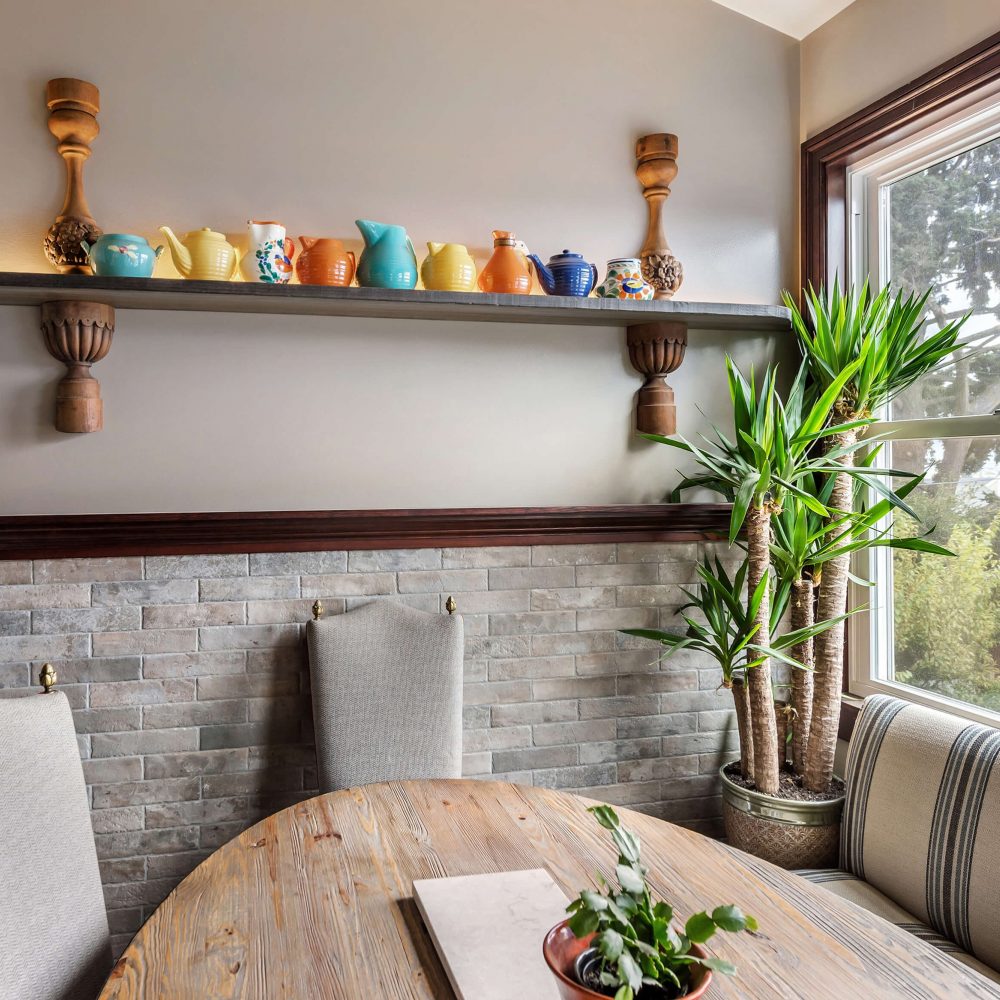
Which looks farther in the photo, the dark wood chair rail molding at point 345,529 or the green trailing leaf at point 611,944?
the dark wood chair rail molding at point 345,529

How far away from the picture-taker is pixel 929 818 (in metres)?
1.73

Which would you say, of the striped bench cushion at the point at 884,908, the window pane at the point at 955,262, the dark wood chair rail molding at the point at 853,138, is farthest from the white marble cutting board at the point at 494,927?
the dark wood chair rail molding at the point at 853,138

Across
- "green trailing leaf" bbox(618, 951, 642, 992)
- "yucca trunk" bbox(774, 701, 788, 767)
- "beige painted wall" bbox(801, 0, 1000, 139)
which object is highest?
"beige painted wall" bbox(801, 0, 1000, 139)

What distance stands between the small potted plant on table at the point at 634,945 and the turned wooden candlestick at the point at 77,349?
179cm

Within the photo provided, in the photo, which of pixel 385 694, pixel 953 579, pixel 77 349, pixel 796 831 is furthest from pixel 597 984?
pixel 77 349

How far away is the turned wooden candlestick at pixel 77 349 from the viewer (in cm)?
210

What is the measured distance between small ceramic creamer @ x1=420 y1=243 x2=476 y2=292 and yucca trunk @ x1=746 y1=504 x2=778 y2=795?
3.18ft

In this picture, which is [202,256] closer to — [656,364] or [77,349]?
[77,349]

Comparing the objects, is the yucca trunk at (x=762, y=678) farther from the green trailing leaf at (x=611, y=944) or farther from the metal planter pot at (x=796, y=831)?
the green trailing leaf at (x=611, y=944)

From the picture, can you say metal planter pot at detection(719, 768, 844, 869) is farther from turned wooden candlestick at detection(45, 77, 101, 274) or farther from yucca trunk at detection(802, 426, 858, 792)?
turned wooden candlestick at detection(45, 77, 101, 274)

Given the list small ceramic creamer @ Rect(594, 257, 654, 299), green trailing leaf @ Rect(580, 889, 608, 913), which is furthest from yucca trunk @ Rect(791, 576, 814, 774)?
green trailing leaf @ Rect(580, 889, 608, 913)

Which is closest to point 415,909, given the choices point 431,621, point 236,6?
point 431,621

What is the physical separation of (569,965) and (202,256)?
71.9 inches

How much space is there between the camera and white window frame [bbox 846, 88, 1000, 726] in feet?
7.22
